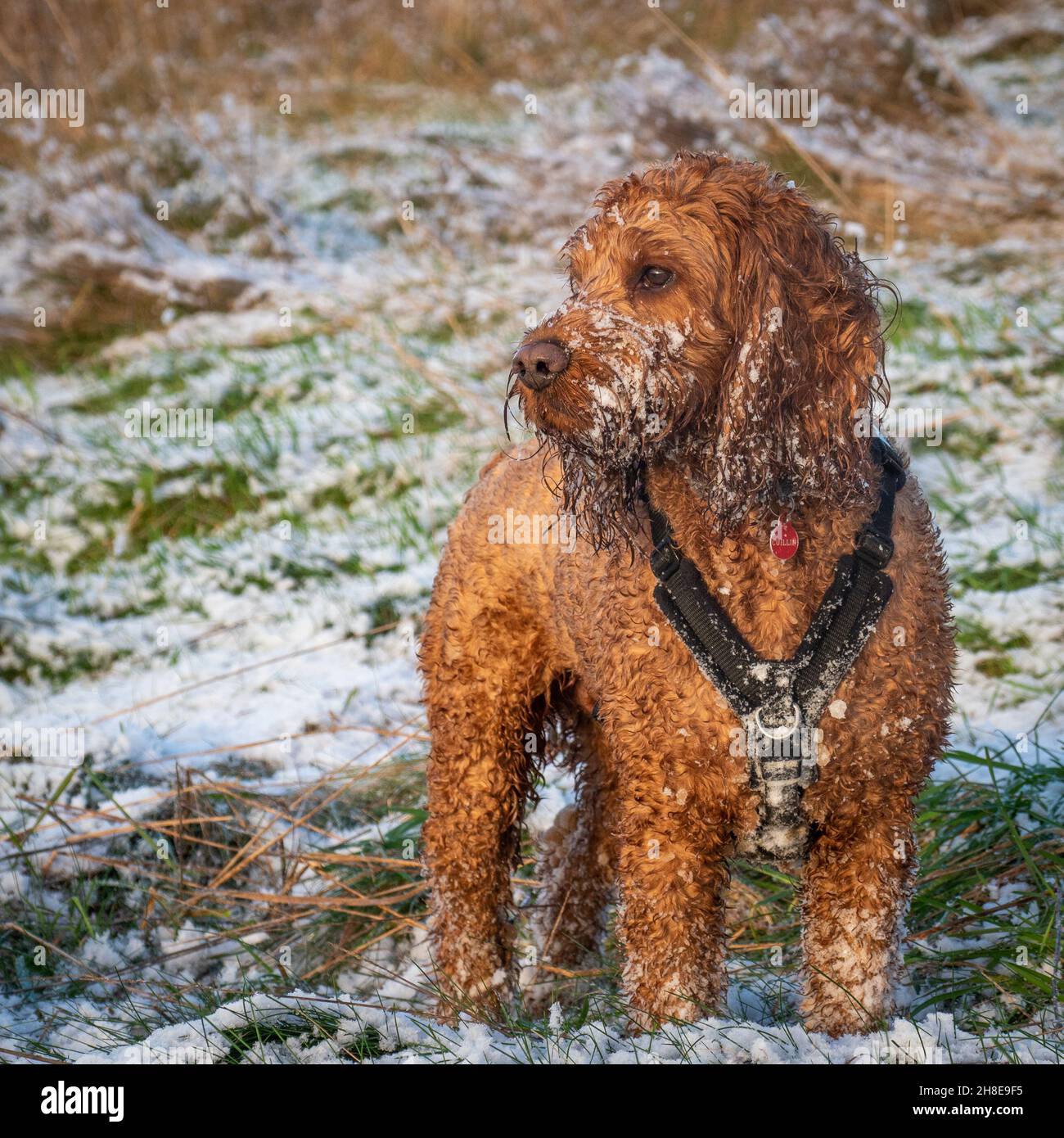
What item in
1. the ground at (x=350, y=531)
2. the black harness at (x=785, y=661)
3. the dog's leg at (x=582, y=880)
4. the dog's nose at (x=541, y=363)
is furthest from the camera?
the dog's leg at (x=582, y=880)

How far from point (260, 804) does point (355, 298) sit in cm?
632

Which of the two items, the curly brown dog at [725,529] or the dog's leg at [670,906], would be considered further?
the dog's leg at [670,906]

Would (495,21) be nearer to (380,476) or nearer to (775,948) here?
(380,476)

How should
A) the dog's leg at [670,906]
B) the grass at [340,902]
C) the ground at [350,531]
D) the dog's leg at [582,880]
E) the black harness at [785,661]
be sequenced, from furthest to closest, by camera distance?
the dog's leg at [582,880] → the ground at [350,531] → the grass at [340,902] → the dog's leg at [670,906] → the black harness at [785,661]

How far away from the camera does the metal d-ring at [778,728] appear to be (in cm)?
287

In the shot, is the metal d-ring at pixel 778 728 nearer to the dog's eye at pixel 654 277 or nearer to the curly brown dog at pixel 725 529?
the curly brown dog at pixel 725 529

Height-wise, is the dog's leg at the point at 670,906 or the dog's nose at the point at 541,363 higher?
the dog's nose at the point at 541,363

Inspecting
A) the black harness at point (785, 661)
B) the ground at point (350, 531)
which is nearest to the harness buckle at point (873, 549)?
the black harness at point (785, 661)

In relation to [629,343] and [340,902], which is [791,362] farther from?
[340,902]

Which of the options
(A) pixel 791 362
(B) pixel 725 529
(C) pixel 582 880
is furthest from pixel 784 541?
(C) pixel 582 880

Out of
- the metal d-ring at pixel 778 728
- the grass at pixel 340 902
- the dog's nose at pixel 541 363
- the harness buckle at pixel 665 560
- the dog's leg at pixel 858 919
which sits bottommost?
the grass at pixel 340 902

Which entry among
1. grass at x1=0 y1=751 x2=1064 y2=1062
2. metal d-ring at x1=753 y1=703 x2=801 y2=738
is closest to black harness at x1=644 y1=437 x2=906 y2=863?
metal d-ring at x1=753 y1=703 x2=801 y2=738

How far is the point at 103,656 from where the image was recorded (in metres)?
6.99
